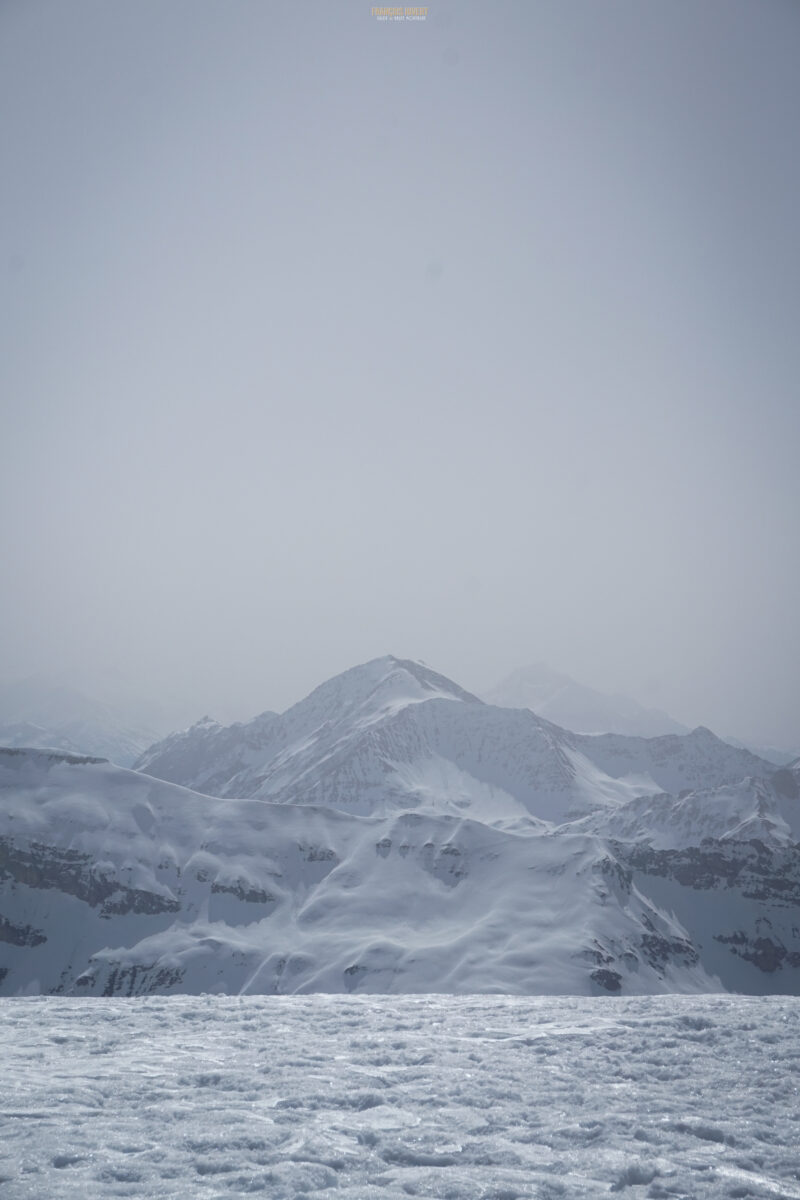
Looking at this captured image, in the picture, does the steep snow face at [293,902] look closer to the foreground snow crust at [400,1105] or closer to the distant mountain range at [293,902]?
the distant mountain range at [293,902]

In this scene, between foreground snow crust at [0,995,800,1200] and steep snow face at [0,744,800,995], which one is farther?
steep snow face at [0,744,800,995]

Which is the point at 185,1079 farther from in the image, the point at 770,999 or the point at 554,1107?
the point at 770,999

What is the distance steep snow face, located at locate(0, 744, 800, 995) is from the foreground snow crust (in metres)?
104

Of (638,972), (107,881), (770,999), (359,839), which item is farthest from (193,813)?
(770,999)

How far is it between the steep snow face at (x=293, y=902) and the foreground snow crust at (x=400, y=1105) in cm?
10382

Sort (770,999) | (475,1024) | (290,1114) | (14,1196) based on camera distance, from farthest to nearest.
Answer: (770,999), (475,1024), (290,1114), (14,1196)

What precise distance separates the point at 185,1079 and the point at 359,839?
536 feet

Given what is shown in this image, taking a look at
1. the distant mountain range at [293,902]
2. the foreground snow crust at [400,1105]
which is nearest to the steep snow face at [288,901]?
the distant mountain range at [293,902]

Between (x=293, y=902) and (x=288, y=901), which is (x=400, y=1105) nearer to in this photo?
(x=293, y=902)

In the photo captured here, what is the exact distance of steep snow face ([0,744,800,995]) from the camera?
13012 cm

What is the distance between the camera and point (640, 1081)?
638 inches

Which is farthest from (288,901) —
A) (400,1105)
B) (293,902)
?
(400,1105)

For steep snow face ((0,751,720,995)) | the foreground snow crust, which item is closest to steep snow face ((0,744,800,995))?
steep snow face ((0,751,720,995))

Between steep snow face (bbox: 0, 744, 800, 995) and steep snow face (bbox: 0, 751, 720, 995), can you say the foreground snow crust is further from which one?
steep snow face (bbox: 0, 751, 720, 995)
